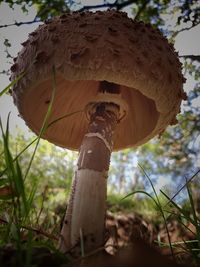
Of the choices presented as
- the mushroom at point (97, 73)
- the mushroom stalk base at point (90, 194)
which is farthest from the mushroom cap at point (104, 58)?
the mushroom stalk base at point (90, 194)

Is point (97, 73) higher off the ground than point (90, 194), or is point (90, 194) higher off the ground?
point (97, 73)

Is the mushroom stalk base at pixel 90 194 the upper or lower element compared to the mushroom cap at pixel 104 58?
lower

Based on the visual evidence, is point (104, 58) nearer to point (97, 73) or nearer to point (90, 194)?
point (97, 73)

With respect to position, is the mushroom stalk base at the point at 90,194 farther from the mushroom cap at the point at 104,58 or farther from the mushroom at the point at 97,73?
the mushroom cap at the point at 104,58

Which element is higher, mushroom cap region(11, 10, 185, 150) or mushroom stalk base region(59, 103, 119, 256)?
mushroom cap region(11, 10, 185, 150)

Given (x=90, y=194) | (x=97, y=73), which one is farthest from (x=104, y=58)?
(x=90, y=194)

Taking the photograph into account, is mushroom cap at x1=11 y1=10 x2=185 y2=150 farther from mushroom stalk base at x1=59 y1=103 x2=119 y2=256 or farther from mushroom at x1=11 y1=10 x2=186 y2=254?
mushroom stalk base at x1=59 y1=103 x2=119 y2=256

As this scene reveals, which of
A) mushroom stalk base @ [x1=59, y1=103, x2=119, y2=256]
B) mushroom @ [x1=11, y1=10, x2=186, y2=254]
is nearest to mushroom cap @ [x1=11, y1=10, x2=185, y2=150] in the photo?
mushroom @ [x1=11, y1=10, x2=186, y2=254]

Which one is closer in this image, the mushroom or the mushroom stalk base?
the mushroom stalk base
